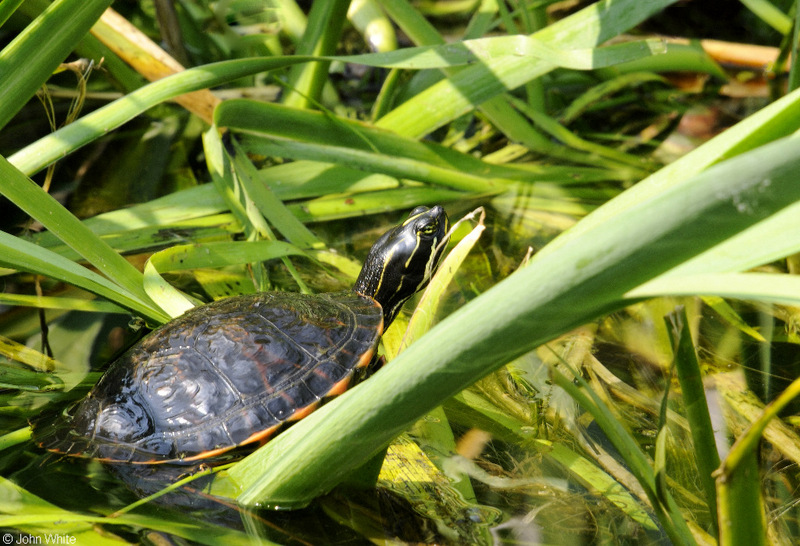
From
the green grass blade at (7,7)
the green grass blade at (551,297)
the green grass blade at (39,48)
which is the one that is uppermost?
the green grass blade at (7,7)

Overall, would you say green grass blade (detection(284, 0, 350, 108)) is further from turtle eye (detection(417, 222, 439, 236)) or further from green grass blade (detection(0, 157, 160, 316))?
green grass blade (detection(0, 157, 160, 316))

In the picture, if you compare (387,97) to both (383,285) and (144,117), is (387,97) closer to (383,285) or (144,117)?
(383,285)

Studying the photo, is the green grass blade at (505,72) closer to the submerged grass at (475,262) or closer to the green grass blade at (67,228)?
the submerged grass at (475,262)

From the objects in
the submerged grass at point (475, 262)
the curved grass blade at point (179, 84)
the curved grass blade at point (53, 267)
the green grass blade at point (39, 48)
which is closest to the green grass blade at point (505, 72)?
the submerged grass at point (475, 262)

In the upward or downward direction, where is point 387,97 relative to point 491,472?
upward

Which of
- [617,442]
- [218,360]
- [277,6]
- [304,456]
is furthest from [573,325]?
[277,6]

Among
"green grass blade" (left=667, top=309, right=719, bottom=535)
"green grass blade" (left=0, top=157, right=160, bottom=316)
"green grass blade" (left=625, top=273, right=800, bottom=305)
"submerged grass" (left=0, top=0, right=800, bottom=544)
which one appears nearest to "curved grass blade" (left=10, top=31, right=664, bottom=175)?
"submerged grass" (left=0, top=0, right=800, bottom=544)

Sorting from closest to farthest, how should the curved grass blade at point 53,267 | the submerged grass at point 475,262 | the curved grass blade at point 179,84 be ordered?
the submerged grass at point 475,262
the curved grass blade at point 53,267
the curved grass blade at point 179,84
